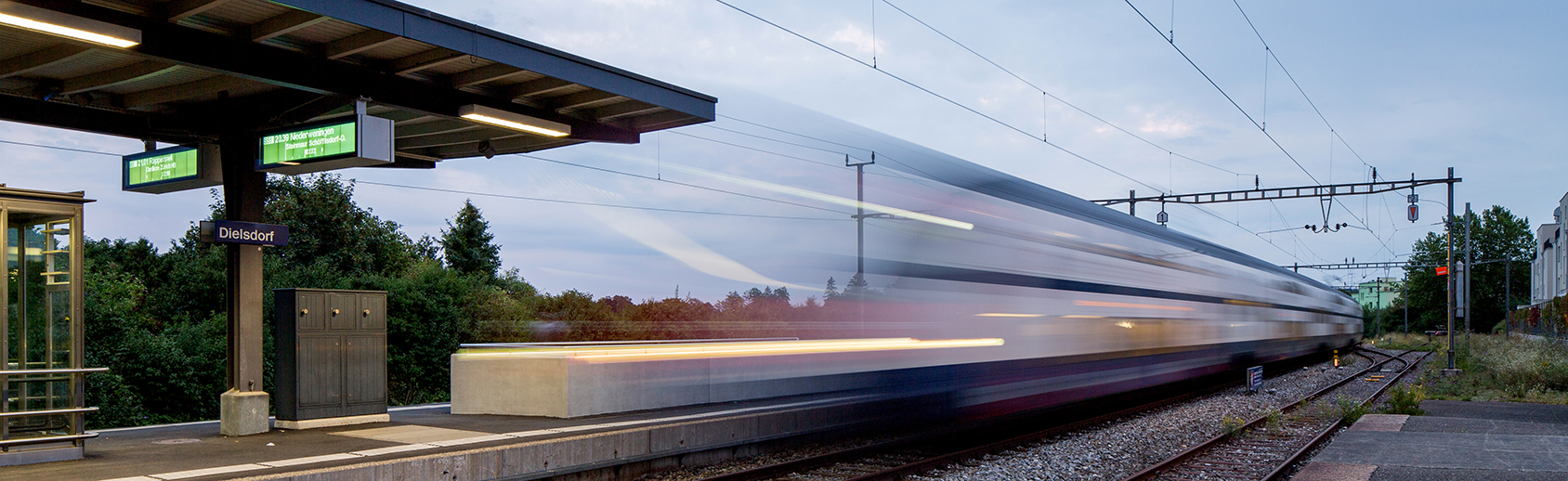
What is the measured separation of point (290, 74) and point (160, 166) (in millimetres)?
2936

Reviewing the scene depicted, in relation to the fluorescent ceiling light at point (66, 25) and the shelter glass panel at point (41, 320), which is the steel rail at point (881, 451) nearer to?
the shelter glass panel at point (41, 320)

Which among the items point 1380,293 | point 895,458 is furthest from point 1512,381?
point 1380,293

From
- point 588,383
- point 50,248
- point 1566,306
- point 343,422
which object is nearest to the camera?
point 50,248

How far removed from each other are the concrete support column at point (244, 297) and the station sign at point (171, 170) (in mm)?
133

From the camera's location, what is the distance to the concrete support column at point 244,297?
10.8 metres

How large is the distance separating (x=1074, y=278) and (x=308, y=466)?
7358 millimetres

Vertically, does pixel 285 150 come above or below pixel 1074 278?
above

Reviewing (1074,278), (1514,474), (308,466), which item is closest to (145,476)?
(308,466)

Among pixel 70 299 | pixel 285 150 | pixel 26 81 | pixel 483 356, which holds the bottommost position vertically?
pixel 483 356

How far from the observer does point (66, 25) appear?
7457mm

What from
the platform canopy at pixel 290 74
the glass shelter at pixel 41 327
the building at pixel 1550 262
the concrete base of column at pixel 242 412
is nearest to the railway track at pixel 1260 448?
the platform canopy at pixel 290 74

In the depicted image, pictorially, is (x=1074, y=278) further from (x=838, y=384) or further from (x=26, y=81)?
(x=26, y=81)

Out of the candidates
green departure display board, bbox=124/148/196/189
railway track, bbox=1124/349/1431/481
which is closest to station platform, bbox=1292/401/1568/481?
railway track, bbox=1124/349/1431/481

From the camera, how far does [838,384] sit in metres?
8.50
